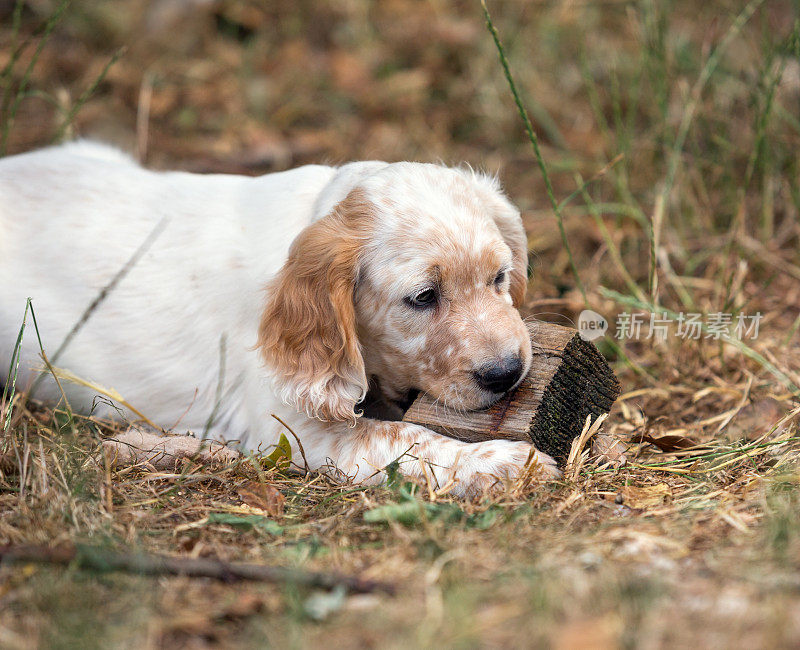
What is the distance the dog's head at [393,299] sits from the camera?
9.95 feet

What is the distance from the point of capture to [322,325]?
310 cm

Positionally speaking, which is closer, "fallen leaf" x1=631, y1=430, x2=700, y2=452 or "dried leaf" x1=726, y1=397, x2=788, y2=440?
"fallen leaf" x1=631, y1=430, x2=700, y2=452

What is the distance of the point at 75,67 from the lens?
695 centimetres

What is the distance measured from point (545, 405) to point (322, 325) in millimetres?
849

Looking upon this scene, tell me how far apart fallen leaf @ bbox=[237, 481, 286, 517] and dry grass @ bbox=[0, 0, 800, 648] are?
0.7 inches

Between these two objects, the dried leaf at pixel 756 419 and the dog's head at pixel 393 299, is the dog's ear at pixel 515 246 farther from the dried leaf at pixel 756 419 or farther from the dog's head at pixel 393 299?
the dried leaf at pixel 756 419

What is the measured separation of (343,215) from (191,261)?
80 cm

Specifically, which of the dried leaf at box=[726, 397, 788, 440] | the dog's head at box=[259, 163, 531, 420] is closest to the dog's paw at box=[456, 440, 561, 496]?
the dog's head at box=[259, 163, 531, 420]

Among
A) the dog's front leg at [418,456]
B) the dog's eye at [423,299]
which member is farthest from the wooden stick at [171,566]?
the dog's eye at [423,299]

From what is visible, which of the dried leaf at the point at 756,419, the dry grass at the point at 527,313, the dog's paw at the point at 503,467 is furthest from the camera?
the dried leaf at the point at 756,419

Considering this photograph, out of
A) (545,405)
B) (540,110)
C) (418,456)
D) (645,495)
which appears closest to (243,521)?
(418,456)

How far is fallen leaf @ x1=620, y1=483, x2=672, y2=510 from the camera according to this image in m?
2.73

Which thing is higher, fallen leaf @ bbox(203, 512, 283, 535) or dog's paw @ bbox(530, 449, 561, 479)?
dog's paw @ bbox(530, 449, 561, 479)

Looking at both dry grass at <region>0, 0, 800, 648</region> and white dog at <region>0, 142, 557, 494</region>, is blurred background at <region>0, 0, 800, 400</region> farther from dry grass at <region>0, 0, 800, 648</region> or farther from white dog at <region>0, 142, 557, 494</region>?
white dog at <region>0, 142, 557, 494</region>
